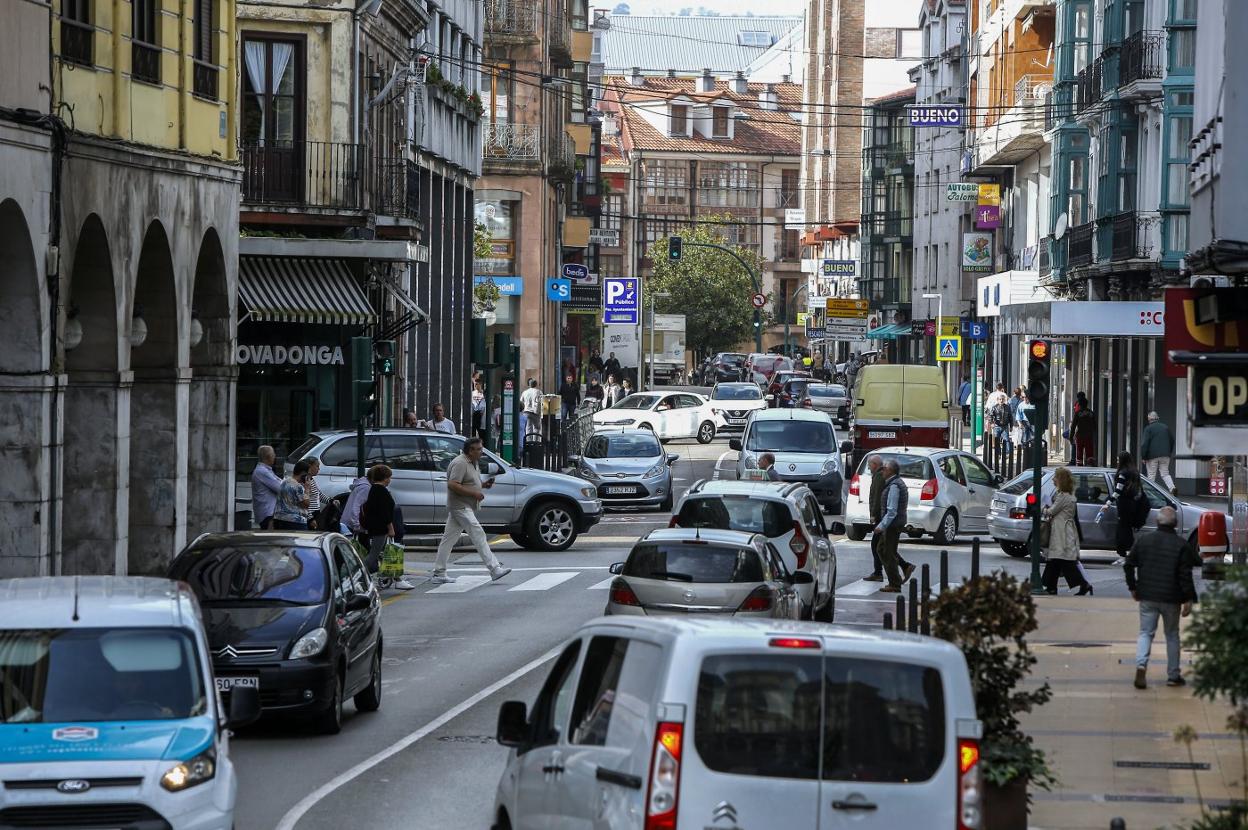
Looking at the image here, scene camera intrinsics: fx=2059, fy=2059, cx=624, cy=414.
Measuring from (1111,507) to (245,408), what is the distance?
1674 cm

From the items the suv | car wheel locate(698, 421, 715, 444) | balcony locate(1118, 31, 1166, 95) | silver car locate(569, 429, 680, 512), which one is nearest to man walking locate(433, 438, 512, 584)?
the suv

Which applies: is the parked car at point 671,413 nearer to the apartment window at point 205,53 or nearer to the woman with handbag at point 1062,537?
the apartment window at point 205,53

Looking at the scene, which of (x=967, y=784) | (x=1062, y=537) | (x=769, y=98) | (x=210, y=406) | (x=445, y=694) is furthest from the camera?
(x=769, y=98)

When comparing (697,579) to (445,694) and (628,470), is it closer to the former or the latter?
(445,694)

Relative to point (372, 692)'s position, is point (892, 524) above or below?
above

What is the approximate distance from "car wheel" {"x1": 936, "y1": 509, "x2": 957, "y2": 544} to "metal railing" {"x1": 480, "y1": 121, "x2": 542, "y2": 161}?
38353mm

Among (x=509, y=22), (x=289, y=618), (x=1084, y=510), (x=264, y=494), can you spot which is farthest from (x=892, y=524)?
(x=509, y=22)

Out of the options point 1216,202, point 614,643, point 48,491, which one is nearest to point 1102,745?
point 1216,202

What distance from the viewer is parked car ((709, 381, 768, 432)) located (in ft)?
208

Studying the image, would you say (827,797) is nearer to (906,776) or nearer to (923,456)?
(906,776)

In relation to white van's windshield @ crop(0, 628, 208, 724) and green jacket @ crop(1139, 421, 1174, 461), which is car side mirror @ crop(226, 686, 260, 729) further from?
green jacket @ crop(1139, 421, 1174, 461)

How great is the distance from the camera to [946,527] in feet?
111

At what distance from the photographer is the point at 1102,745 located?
50.0 feet

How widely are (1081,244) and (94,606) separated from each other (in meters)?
42.2
